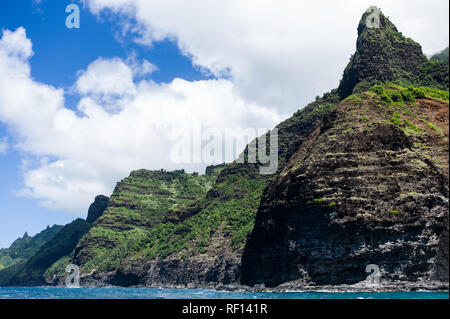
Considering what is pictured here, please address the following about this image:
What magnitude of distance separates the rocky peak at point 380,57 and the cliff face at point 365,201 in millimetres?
47743

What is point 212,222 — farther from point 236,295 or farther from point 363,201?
point 363,201

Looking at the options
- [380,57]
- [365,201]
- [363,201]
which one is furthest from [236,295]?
[380,57]

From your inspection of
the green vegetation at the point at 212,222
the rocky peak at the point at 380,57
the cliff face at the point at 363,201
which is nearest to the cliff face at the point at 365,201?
the cliff face at the point at 363,201

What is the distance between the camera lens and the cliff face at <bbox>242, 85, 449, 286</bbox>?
73688mm

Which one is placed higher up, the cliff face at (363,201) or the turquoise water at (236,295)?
the cliff face at (363,201)

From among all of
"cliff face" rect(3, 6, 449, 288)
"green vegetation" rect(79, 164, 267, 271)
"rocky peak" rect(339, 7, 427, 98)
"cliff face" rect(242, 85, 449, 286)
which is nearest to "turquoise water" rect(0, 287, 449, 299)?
"cliff face" rect(3, 6, 449, 288)

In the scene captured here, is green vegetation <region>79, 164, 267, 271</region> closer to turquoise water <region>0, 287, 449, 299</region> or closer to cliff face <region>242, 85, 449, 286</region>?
turquoise water <region>0, 287, 449, 299</region>

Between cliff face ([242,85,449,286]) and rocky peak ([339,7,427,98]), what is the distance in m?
47.7

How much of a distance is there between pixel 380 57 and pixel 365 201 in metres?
82.4

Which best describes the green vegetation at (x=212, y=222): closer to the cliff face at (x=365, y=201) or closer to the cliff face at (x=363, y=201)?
the cliff face at (x=363, y=201)

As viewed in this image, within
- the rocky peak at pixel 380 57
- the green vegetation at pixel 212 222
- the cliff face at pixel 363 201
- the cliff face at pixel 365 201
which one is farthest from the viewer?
the green vegetation at pixel 212 222

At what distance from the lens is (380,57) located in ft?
485

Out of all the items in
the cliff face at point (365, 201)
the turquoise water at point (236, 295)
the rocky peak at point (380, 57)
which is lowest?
the turquoise water at point (236, 295)

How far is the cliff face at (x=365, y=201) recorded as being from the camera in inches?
2901
